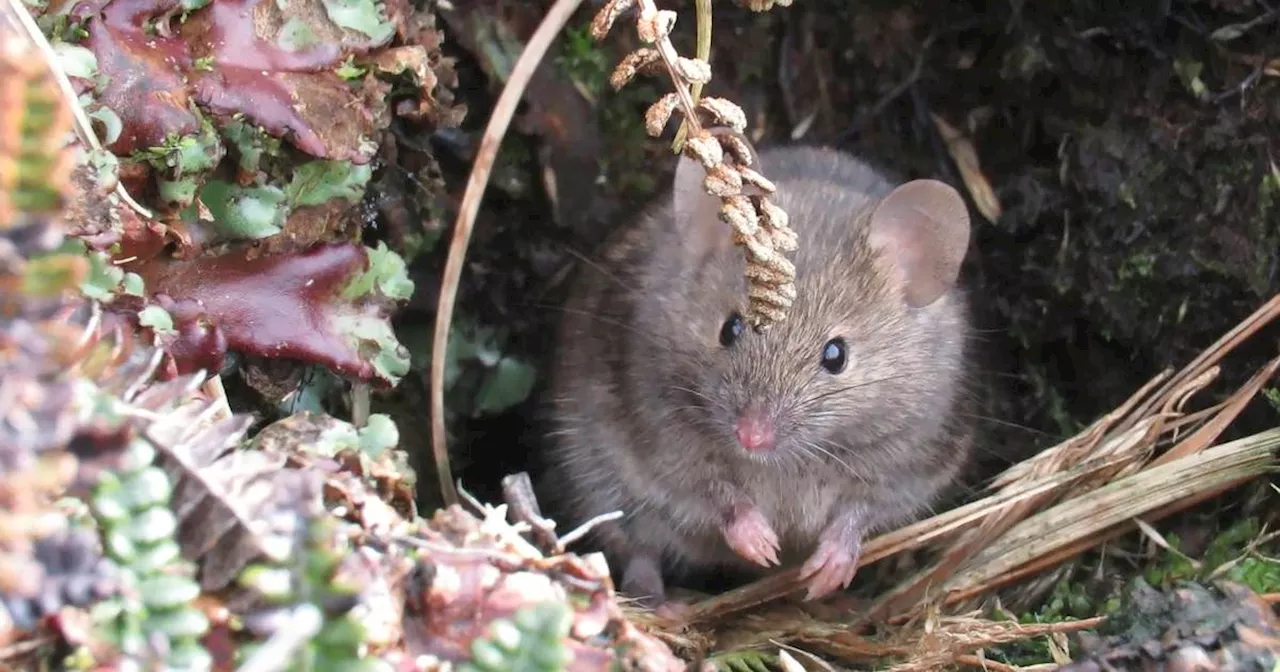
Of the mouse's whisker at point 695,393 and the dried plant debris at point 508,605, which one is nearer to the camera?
the dried plant debris at point 508,605

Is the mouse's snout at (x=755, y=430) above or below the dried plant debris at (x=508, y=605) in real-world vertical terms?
below

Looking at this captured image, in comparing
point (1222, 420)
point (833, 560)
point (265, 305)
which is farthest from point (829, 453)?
point (265, 305)

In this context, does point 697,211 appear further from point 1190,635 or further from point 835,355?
point 1190,635

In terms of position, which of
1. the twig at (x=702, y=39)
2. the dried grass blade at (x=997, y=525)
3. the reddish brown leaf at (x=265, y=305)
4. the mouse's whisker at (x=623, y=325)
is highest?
the twig at (x=702, y=39)

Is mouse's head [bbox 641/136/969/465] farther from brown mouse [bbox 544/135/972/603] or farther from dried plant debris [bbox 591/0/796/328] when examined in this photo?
dried plant debris [bbox 591/0/796/328]

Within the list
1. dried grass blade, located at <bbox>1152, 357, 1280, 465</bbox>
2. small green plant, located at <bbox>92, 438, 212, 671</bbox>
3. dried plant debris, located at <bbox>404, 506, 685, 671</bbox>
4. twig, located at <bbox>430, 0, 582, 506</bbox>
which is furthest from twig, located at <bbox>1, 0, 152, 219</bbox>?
dried grass blade, located at <bbox>1152, 357, 1280, 465</bbox>

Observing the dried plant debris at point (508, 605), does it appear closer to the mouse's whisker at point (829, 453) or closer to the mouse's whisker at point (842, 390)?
the mouse's whisker at point (842, 390)

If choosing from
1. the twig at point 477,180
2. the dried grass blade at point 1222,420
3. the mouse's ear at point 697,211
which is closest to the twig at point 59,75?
the twig at point 477,180

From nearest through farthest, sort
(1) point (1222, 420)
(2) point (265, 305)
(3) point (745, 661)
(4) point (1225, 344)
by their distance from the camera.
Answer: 1. (2) point (265, 305)
2. (3) point (745, 661)
3. (1) point (1222, 420)
4. (4) point (1225, 344)
